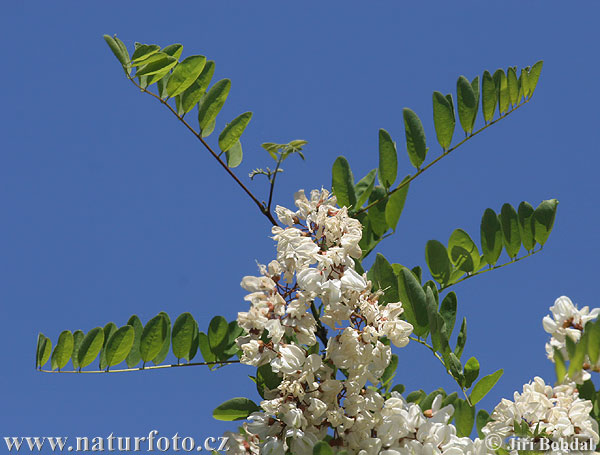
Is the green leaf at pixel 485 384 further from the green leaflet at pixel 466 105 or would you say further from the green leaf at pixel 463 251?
the green leaflet at pixel 466 105

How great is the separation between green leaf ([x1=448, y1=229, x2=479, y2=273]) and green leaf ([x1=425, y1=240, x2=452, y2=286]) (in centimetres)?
6

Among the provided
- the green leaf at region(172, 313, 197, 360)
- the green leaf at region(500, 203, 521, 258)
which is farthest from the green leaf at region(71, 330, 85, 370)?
the green leaf at region(500, 203, 521, 258)

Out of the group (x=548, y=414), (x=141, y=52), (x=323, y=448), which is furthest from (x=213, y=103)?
(x=548, y=414)

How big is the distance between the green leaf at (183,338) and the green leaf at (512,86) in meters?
1.38

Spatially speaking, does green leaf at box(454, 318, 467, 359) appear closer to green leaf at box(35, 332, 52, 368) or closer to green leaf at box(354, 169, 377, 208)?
green leaf at box(354, 169, 377, 208)

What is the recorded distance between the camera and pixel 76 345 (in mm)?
2811

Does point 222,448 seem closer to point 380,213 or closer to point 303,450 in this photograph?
point 303,450

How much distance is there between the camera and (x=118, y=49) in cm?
258

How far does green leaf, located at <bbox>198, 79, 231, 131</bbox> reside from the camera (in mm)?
2764

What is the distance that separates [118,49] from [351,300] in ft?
3.61

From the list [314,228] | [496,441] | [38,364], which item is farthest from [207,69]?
[496,441]

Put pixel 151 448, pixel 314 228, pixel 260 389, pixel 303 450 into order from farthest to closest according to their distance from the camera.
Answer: pixel 151 448
pixel 260 389
pixel 314 228
pixel 303 450

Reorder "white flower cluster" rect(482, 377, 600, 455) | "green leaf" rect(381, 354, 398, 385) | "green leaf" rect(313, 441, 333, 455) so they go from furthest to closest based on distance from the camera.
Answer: "green leaf" rect(381, 354, 398, 385), "white flower cluster" rect(482, 377, 600, 455), "green leaf" rect(313, 441, 333, 455)

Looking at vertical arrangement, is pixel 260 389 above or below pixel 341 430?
above
